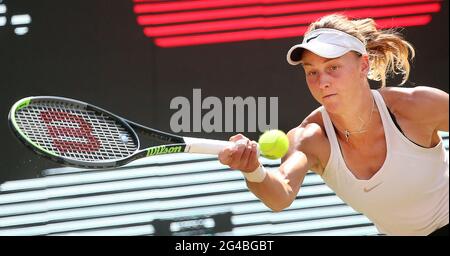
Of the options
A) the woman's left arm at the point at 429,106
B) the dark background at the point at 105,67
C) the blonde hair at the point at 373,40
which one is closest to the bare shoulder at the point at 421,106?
the woman's left arm at the point at 429,106

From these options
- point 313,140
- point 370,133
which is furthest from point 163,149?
point 370,133

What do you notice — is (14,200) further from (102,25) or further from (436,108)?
(436,108)

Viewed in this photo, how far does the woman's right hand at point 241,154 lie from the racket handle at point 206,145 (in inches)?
1.0

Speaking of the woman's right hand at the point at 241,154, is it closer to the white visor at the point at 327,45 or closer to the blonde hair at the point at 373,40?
the white visor at the point at 327,45

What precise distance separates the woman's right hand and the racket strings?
1.20 ft

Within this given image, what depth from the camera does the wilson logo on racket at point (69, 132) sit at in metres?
2.82

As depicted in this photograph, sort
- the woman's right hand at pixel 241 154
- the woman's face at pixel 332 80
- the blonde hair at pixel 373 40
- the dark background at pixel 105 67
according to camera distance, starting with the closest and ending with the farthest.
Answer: the woman's right hand at pixel 241 154, the woman's face at pixel 332 80, the blonde hair at pixel 373 40, the dark background at pixel 105 67

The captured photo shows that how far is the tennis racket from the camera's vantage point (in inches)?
108

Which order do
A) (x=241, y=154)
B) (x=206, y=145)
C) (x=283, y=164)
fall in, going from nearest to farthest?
(x=241, y=154)
(x=206, y=145)
(x=283, y=164)

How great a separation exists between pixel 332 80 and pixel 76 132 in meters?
0.77

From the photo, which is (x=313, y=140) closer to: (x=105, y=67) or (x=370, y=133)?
(x=370, y=133)

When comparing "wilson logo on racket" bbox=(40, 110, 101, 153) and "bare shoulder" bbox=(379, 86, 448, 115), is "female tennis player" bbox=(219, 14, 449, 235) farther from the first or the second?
"wilson logo on racket" bbox=(40, 110, 101, 153)

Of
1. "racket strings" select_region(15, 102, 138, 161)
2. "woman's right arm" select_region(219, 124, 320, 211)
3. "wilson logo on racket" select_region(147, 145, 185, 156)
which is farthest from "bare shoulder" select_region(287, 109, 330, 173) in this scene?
"racket strings" select_region(15, 102, 138, 161)

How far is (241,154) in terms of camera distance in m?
2.51
